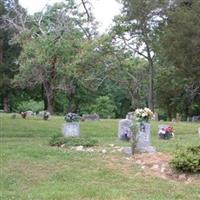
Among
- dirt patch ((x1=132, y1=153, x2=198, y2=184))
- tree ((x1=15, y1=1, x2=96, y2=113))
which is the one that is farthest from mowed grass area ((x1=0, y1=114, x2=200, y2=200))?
tree ((x1=15, y1=1, x2=96, y2=113))

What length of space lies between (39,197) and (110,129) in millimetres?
A: 17395

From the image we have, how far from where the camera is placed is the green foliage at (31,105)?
2411 inches

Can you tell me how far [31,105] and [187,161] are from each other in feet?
173

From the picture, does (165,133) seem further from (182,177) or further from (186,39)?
(186,39)

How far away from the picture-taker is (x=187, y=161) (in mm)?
11258

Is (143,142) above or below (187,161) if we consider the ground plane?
above

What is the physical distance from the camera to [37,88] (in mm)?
61125

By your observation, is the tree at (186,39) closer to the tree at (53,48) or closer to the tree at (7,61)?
the tree at (53,48)

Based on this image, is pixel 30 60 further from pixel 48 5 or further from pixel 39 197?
pixel 39 197

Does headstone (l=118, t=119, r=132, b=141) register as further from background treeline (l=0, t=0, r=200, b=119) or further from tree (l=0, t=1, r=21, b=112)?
tree (l=0, t=1, r=21, b=112)

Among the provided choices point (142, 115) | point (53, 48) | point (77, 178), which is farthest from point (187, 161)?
point (53, 48)

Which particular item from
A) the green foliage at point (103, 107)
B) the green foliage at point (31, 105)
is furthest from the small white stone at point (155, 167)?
the green foliage at point (103, 107)

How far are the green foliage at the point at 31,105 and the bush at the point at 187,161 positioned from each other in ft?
162

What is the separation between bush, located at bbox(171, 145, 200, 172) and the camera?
11.1 metres
